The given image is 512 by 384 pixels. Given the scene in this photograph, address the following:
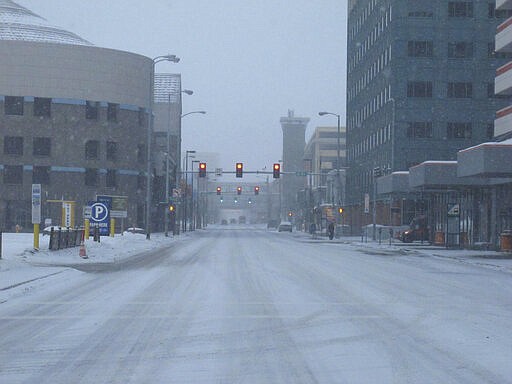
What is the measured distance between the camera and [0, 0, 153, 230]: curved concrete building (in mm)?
77438

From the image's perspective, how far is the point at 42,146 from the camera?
7850 centimetres

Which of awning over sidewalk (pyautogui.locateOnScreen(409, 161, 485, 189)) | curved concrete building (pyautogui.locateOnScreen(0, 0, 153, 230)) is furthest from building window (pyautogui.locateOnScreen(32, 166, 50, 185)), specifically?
awning over sidewalk (pyautogui.locateOnScreen(409, 161, 485, 189))

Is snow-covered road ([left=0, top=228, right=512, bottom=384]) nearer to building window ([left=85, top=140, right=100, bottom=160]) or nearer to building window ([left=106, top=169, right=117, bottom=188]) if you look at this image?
building window ([left=85, top=140, right=100, bottom=160])

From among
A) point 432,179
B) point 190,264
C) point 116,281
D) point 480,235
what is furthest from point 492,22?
point 116,281

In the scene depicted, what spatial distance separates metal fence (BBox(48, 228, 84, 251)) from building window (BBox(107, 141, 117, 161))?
47863 millimetres

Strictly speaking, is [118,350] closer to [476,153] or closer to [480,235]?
[476,153]

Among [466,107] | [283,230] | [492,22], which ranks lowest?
[283,230]

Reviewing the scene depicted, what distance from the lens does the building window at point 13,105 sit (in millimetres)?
77250

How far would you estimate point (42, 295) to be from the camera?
1672 centimetres

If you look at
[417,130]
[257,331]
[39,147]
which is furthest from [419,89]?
[257,331]

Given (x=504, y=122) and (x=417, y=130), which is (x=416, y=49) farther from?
(x=504, y=122)

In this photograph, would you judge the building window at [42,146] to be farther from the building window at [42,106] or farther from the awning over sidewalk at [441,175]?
the awning over sidewalk at [441,175]

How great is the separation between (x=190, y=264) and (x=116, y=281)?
7623 millimetres

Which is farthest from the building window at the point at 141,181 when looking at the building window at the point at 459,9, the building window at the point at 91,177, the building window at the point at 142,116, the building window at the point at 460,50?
the building window at the point at 459,9
